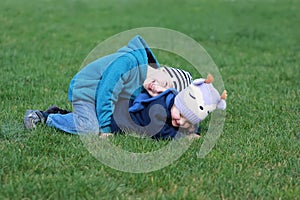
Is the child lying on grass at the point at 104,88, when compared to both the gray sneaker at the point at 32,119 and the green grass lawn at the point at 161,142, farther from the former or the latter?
the green grass lawn at the point at 161,142

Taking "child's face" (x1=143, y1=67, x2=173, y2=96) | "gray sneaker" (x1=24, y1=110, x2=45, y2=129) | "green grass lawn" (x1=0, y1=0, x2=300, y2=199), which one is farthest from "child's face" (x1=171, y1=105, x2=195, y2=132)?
"gray sneaker" (x1=24, y1=110, x2=45, y2=129)

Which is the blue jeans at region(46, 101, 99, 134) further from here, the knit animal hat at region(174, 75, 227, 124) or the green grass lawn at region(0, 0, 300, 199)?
the knit animal hat at region(174, 75, 227, 124)

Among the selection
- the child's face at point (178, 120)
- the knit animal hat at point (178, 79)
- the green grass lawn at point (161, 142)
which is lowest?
the green grass lawn at point (161, 142)

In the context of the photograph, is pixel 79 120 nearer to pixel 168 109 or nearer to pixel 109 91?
pixel 109 91

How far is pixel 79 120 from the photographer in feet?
14.2

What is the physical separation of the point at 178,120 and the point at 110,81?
2.00 ft

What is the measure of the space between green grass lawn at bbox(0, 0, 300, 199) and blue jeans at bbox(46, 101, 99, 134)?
108 mm

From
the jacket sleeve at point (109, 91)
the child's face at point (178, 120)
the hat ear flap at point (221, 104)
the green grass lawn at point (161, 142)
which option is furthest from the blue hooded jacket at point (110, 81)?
the hat ear flap at point (221, 104)

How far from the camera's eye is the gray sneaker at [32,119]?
4276 mm

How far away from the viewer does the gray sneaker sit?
4.28 m

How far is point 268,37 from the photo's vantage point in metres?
9.76

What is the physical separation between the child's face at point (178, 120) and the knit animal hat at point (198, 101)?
1.6 inches

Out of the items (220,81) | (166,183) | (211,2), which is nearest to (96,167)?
(166,183)

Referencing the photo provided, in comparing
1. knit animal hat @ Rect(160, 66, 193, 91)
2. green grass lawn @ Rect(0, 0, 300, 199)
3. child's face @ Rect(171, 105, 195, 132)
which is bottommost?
green grass lawn @ Rect(0, 0, 300, 199)
